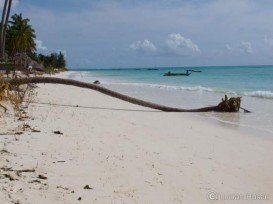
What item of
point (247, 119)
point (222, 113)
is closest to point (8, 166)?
point (247, 119)

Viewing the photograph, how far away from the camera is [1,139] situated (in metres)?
6.18

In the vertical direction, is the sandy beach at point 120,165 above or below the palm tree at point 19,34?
below

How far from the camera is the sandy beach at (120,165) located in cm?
460

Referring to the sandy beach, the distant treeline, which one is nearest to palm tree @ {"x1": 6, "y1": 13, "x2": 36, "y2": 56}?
the distant treeline

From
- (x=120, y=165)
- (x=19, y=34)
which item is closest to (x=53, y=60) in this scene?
(x=19, y=34)

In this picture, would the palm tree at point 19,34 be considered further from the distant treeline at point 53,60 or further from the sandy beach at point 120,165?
the sandy beach at point 120,165

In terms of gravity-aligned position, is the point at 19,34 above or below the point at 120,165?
above

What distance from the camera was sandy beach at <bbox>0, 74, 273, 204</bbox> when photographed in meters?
4.60

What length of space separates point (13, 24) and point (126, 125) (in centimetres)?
5357

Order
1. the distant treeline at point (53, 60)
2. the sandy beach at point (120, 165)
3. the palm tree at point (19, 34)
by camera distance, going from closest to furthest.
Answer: the sandy beach at point (120, 165)
the palm tree at point (19, 34)
the distant treeline at point (53, 60)

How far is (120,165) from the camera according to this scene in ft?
19.0

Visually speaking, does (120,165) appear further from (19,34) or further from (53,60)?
(53,60)

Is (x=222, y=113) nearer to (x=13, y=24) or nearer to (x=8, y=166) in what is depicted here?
(x=8, y=166)

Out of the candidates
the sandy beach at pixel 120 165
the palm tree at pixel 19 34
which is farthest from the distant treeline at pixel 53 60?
the sandy beach at pixel 120 165
